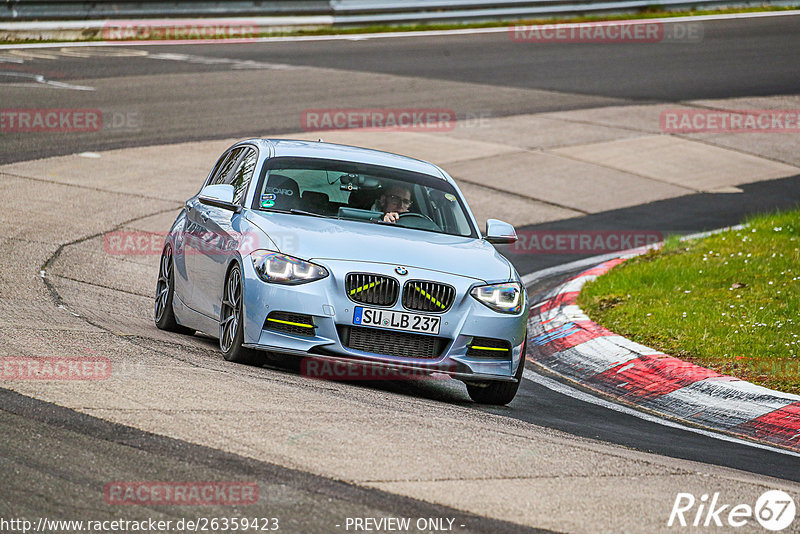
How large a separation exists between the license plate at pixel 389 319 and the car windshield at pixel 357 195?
122 cm

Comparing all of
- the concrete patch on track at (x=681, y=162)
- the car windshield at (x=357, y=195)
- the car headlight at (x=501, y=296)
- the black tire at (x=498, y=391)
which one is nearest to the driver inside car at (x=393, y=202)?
the car windshield at (x=357, y=195)

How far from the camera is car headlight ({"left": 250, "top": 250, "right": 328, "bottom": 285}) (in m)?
7.64

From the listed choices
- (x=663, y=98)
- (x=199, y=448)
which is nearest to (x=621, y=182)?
(x=663, y=98)

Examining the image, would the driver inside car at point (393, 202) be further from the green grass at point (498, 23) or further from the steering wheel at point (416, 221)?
the green grass at point (498, 23)

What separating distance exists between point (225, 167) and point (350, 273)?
2744 millimetres

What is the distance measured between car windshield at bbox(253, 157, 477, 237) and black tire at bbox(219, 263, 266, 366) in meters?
0.77

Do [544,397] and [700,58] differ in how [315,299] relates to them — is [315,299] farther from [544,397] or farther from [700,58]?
[700,58]

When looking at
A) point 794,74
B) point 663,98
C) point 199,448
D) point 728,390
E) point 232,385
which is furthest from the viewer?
point 794,74

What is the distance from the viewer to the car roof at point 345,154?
9.20 m

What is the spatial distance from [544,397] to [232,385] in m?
2.79

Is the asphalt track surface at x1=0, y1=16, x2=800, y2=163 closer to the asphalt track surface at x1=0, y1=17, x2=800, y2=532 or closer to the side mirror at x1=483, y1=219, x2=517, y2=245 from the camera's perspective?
the asphalt track surface at x1=0, y1=17, x2=800, y2=532

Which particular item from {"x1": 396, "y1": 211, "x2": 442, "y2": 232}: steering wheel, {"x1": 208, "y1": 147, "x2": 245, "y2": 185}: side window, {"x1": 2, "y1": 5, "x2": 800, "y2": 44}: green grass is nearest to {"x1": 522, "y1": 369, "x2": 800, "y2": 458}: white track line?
{"x1": 396, "y1": 211, "x2": 442, "y2": 232}: steering wheel

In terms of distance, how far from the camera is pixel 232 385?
682 cm

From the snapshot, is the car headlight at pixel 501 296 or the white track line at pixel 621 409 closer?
the white track line at pixel 621 409
